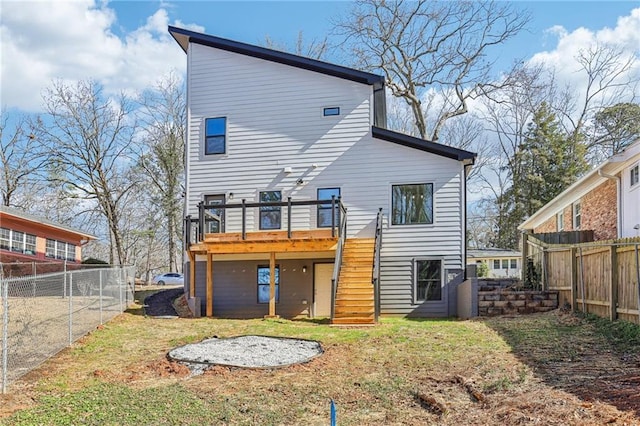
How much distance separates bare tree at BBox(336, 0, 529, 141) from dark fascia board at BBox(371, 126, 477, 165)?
1360 cm

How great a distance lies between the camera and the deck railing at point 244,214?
515 inches

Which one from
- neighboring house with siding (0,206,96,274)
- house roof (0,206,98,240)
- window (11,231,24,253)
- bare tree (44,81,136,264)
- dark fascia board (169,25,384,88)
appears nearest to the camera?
dark fascia board (169,25,384,88)

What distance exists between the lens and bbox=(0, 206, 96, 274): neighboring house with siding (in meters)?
20.0

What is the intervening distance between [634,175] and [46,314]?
1410cm

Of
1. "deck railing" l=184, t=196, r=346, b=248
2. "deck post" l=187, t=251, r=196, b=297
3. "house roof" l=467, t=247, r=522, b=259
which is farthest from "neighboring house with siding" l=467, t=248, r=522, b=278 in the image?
"deck post" l=187, t=251, r=196, b=297

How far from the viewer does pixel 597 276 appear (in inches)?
390

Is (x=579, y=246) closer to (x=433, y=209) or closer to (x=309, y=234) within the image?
(x=433, y=209)

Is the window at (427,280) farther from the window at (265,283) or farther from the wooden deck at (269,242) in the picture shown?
the window at (265,283)

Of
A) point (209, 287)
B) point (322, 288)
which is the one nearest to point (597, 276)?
point (322, 288)

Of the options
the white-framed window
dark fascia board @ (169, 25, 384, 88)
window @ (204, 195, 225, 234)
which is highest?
dark fascia board @ (169, 25, 384, 88)

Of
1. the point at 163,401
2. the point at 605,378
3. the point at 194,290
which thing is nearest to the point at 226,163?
the point at 194,290

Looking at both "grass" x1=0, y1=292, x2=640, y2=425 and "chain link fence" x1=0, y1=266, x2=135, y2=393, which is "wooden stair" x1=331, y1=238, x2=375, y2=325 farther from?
"chain link fence" x1=0, y1=266, x2=135, y2=393

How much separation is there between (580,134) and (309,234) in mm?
26960

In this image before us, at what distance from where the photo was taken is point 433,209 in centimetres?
1417
